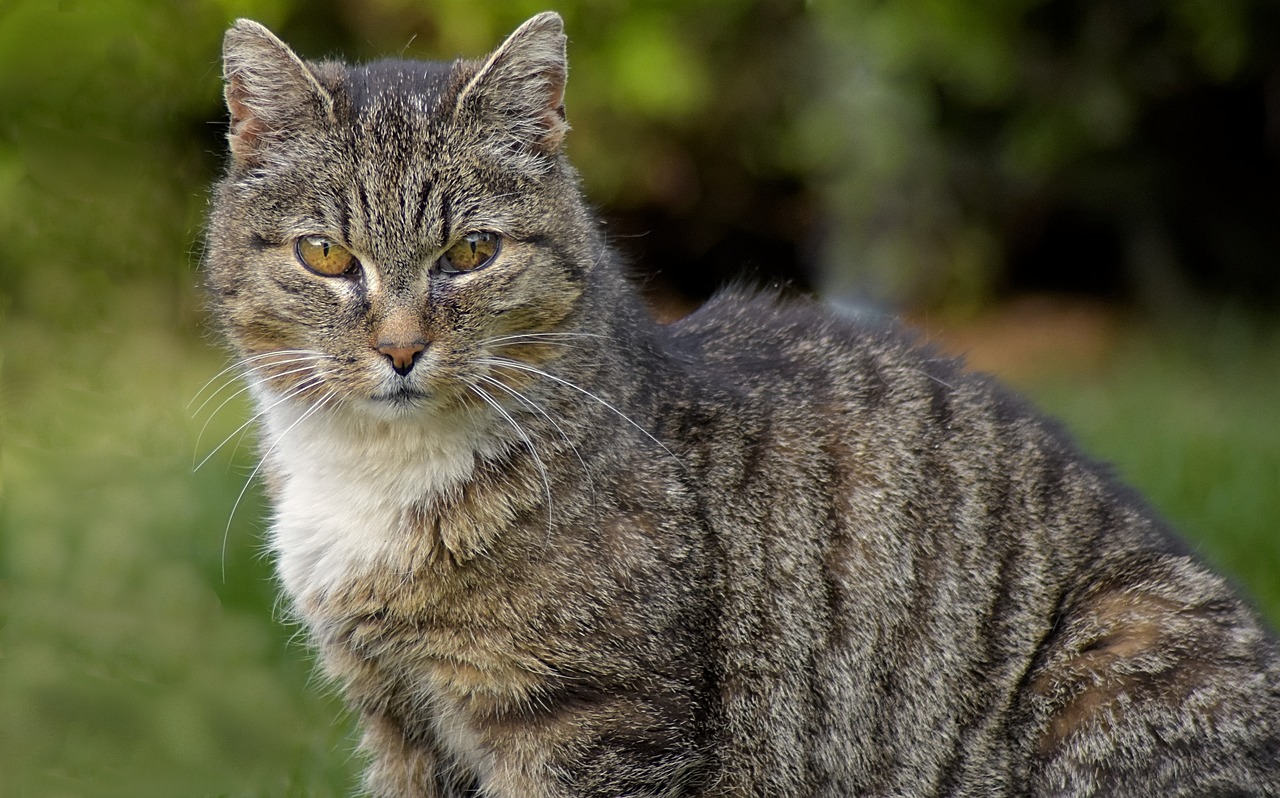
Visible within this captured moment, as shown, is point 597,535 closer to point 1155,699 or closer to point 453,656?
point 453,656

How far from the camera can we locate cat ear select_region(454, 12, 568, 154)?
3600 mm

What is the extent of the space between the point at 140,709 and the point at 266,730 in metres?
0.56

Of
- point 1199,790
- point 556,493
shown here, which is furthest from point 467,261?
point 1199,790

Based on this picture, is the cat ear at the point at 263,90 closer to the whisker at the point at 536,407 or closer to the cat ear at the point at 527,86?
the cat ear at the point at 527,86

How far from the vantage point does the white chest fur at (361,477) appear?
11.7 feet

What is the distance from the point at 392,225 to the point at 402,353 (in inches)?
13.1

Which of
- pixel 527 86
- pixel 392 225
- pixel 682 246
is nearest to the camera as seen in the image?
pixel 392 225

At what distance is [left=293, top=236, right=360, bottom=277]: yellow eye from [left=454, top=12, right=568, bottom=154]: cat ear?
46 cm

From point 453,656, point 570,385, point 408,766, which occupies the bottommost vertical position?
point 408,766

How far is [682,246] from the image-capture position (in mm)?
10750

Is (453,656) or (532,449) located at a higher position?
(532,449)

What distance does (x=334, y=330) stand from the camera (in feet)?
11.2

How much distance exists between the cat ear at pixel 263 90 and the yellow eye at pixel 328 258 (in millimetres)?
320

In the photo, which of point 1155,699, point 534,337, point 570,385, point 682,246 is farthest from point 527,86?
point 682,246
